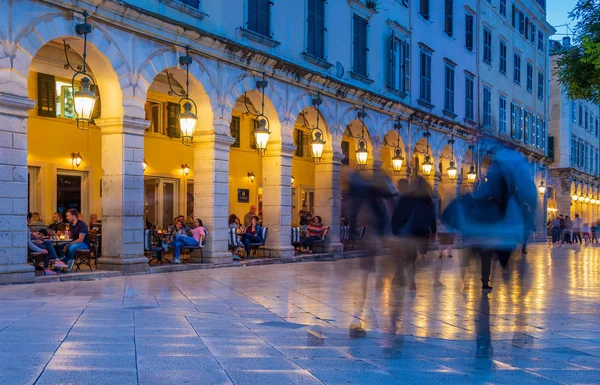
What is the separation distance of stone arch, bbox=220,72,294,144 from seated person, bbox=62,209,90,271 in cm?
427

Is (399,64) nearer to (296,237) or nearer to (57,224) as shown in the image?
(296,237)

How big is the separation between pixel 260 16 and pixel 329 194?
5.79m

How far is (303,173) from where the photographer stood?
28.7 metres

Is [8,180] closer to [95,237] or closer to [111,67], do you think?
[111,67]

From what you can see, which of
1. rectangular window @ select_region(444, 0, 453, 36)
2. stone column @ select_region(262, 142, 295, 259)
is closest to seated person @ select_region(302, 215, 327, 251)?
stone column @ select_region(262, 142, 295, 259)

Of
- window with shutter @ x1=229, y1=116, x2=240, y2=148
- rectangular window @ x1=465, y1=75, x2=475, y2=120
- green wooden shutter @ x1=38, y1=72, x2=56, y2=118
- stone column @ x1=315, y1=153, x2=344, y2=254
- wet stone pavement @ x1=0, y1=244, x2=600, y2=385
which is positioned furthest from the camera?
rectangular window @ x1=465, y1=75, x2=475, y2=120

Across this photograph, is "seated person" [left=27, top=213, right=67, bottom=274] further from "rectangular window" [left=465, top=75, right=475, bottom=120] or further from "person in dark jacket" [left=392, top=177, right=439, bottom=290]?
"rectangular window" [left=465, top=75, right=475, bottom=120]

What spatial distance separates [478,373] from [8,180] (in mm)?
9073

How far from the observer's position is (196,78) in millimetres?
16469

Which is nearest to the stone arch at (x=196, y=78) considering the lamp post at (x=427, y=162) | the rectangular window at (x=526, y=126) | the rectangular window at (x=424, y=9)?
the lamp post at (x=427, y=162)

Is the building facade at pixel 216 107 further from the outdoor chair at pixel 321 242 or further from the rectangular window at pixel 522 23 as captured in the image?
the rectangular window at pixel 522 23

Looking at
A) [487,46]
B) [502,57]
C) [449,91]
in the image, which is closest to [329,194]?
[449,91]

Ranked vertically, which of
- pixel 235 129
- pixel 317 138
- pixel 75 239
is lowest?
pixel 75 239

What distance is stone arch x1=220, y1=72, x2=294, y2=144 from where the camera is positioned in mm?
17367
